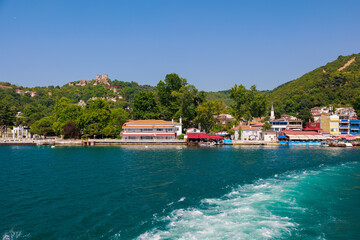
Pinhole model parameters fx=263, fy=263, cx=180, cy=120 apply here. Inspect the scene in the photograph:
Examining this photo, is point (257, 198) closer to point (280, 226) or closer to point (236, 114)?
point (280, 226)

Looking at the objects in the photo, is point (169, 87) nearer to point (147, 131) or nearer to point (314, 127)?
point (147, 131)

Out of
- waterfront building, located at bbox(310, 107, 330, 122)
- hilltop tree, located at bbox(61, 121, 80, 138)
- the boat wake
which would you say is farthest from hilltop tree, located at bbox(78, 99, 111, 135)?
waterfront building, located at bbox(310, 107, 330, 122)

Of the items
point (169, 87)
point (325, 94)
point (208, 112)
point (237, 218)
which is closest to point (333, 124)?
point (208, 112)

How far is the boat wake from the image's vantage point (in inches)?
537

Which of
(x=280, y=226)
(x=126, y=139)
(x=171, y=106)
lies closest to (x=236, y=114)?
(x=171, y=106)

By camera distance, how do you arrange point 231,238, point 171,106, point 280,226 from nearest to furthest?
point 231,238 < point 280,226 < point 171,106

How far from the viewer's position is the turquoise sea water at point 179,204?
1420 centimetres

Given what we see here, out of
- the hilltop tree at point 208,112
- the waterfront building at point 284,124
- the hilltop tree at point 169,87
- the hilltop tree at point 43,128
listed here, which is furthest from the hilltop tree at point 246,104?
the hilltop tree at point 43,128

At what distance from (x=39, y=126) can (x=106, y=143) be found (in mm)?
25844

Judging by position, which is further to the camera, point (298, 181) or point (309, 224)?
point (298, 181)

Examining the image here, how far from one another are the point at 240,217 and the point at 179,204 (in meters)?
4.66

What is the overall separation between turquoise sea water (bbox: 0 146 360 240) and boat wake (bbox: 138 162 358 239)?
53 mm

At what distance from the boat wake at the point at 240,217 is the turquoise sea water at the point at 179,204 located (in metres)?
0.05

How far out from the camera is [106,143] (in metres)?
72.2
